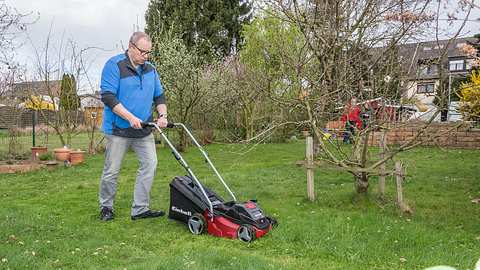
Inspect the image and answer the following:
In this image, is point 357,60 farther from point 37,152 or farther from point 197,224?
point 37,152

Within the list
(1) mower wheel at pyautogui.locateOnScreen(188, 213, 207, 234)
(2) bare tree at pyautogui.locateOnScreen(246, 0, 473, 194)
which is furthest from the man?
(2) bare tree at pyautogui.locateOnScreen(246, 0, 473, 194)

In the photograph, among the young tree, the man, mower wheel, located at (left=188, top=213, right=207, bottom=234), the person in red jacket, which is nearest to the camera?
mower wheel, located at (left=188, top=213, right=207, bottom=234)

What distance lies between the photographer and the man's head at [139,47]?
16.9 feet

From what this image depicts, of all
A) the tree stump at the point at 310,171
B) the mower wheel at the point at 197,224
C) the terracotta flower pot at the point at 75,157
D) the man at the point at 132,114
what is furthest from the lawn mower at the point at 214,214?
the terracotta flower pot at the point at 75,157

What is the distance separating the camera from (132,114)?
17.0 feet

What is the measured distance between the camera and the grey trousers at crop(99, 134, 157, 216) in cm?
530

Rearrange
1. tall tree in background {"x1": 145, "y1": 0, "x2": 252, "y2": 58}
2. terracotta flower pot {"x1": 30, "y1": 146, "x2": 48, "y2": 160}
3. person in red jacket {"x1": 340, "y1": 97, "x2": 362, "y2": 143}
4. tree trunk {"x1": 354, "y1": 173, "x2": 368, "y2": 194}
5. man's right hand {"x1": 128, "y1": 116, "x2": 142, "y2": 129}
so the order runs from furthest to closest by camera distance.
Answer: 1. tall tree in background {"x1": 145, "y1": 0, "x2": 252, "y2": 58}
2. terracotta flower pot {"x1": 30, "y1": 146, "x2": 48, "y2": 160}
3. person in red jacket {"x1": 340, "y1": 97, "x2": 362, "y2": 143}
4. tree trunk {"x1": 354, "y1": 173, "x2": 368, "y2": 194}
5. man's right hand {"x1": 128, "y1": 116, "x2": 142, "y2": 129}

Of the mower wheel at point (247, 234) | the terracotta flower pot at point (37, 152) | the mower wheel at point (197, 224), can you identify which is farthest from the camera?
the terracotta flower pot at point (37, 152)

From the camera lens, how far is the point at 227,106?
55.7 feet

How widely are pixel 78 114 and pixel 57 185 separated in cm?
583

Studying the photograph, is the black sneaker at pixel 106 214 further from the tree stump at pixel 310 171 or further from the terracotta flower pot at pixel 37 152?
the terracotta flower pot at pixel 37 152

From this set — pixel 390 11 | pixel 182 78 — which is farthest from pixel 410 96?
pixel 182 78

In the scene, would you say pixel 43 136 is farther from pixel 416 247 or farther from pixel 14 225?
pixel 416 247

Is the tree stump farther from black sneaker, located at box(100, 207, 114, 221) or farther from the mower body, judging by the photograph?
black sneaker, located at box(100, 207, 114, 221)
